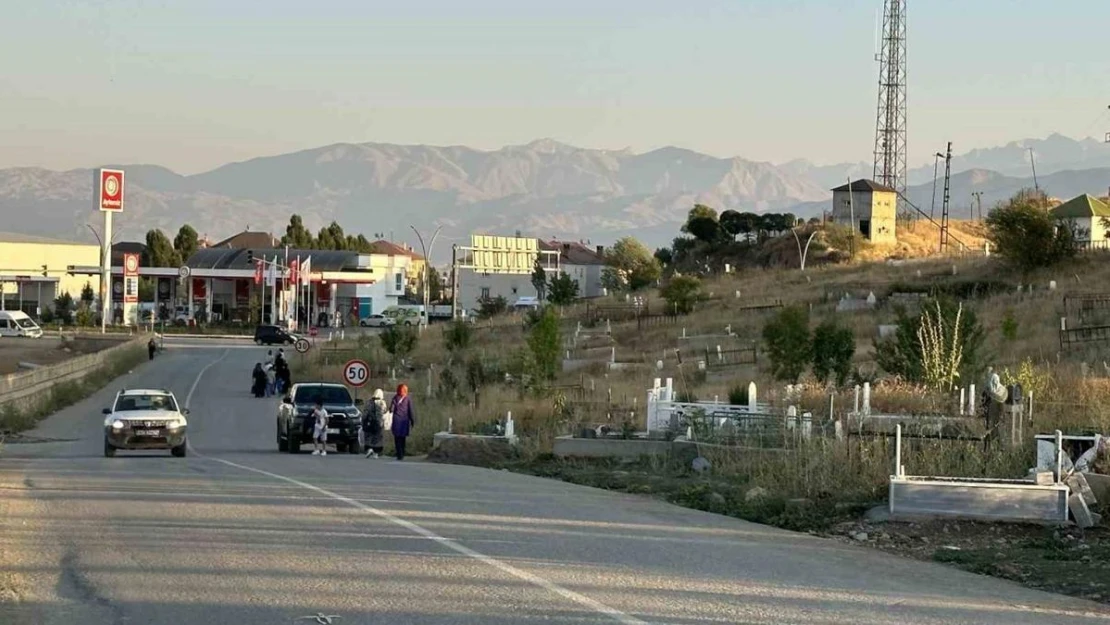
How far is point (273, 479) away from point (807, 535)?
858 centimetres

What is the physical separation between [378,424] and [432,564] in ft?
58.6

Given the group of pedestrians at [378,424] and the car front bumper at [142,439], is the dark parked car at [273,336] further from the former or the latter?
the car front bumper at [142,439]

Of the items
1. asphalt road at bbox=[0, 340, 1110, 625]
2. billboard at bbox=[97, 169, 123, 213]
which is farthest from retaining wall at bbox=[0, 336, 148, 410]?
billboard at bbox=[97, 169, 123, 213]

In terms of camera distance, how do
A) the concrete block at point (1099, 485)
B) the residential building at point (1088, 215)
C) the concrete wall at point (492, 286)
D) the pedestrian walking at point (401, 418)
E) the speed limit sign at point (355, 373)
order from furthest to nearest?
the concrete wall at point (492, 286)
the residential building at point (1088, 215)
the speed limit sign at point (355, 373)
the pedestrian walking at point (401, 418)
the concrete block at point (1099, 485)

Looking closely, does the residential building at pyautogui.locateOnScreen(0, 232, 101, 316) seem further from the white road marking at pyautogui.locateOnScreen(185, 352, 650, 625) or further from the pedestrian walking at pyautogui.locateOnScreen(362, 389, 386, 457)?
the white road marking at pyautogui.locateOnScreen(185, 352, 650, 625)

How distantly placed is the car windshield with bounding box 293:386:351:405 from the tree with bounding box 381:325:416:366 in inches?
1212

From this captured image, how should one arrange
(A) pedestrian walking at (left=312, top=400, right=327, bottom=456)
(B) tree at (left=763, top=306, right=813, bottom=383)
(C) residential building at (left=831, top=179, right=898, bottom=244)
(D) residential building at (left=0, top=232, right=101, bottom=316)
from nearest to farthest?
(A) pedestrian walking at (left=312, top=400, right=327, bottom=456), (B) tree at (left=763, top=306, right=813, bottom=383), (C) residential building at (left=831, top=179, right=898, bottom=244), (D) residential building at (left=0, top=232, right=101, bottom=316)

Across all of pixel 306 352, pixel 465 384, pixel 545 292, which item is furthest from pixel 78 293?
pixel 465 384

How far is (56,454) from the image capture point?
94.1ft

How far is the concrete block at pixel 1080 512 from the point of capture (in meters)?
13.2

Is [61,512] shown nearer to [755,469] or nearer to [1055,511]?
[755,469]

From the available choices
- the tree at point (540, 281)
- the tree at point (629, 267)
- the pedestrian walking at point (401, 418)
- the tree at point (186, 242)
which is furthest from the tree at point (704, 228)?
the pedestrian walking at point (401, 418)

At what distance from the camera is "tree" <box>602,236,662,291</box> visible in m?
131

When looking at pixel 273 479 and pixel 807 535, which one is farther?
pixel 273 479
